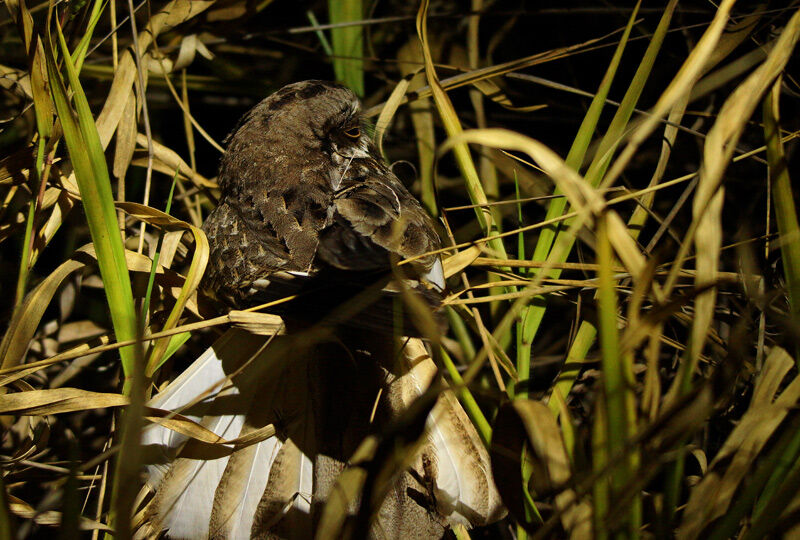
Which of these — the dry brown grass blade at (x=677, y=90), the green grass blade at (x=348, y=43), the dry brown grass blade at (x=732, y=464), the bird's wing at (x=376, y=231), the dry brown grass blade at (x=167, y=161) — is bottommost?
the dry brown grass blade at (x=732, y=464)

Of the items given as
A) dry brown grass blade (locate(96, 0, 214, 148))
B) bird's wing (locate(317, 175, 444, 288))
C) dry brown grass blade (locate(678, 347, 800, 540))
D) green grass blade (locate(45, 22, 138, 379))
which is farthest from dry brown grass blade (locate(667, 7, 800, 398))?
dry brown grass blade (locate(96, 0, 214, 148))

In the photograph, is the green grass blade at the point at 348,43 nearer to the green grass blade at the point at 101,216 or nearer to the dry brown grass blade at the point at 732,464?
the green grass blade at the point at 101,216

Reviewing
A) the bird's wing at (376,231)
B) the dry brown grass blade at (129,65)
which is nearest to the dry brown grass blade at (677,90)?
the bird's wing at (376,231)

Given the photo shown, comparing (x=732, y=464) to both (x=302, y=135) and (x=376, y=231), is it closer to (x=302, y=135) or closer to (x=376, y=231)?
(x=376, y=231)

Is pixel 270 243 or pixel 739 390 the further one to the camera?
A: pixel 270 243

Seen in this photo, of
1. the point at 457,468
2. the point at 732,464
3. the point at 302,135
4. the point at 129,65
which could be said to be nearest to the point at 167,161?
the point at 129,65

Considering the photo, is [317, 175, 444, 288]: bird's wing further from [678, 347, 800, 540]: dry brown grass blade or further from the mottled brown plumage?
[678, 347, 800, 540]: dry brown grass blade

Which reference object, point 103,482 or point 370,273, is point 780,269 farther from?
point 103,482

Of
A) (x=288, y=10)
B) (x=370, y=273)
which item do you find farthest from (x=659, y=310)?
(x=288, y=10)

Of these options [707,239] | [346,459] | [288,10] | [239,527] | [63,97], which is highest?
[288,10]
